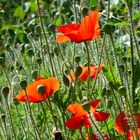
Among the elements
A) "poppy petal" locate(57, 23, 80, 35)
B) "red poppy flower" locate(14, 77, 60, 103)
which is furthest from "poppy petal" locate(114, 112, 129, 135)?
"poppy petal" locate(57, 23, 80, 35)

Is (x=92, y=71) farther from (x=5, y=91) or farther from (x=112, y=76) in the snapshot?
(x=5, y=91)

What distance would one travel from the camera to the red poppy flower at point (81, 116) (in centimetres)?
133

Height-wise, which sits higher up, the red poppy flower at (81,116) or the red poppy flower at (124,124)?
the red poppy flower at (81,116)

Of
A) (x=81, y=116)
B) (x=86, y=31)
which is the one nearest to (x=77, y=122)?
(x=81, y=116)

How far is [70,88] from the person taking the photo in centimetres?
154

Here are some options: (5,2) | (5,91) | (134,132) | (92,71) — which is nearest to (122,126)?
(134,132)

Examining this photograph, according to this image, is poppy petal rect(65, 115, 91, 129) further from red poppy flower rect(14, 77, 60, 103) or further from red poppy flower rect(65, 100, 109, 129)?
red poppy flower rect(14, 77, 60, 103)

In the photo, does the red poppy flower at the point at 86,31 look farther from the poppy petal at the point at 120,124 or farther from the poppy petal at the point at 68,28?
the poppy petal at the point at 120,124

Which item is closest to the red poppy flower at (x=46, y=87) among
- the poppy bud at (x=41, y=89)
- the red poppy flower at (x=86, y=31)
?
the poppy bud at (x=41, y=89)

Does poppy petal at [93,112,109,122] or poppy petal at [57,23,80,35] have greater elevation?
poppy petal at [57,23,80,35]

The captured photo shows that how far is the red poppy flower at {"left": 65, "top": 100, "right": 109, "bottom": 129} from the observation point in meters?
1.33

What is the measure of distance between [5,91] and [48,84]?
22 centimetres

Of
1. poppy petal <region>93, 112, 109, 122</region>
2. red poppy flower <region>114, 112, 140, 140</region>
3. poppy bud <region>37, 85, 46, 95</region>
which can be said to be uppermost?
poppy bud <region>37, 85, 46, 95</region>

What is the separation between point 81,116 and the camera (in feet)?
4.60
